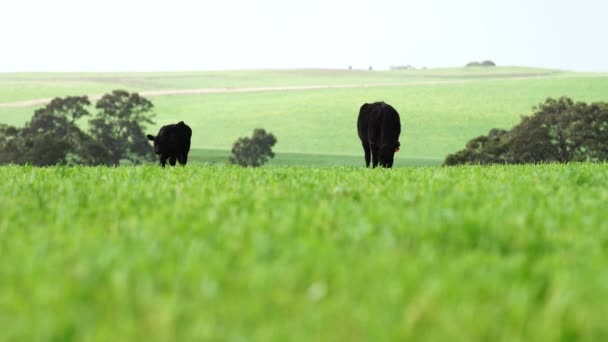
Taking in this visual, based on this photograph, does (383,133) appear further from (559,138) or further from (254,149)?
(254,149)

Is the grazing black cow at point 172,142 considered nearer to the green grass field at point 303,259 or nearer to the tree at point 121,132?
the green grass field at point 303,259

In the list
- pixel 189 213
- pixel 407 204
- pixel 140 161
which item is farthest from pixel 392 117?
pixel 140 161

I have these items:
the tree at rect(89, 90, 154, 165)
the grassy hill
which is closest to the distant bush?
the grassy hill

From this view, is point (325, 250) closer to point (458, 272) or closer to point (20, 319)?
point (458, 272)

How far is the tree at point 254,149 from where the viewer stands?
3169 inches

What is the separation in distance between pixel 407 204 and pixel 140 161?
71.2 m

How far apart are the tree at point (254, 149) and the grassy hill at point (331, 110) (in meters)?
2.59

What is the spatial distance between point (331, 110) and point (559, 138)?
152ft

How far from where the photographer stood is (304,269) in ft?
18.2

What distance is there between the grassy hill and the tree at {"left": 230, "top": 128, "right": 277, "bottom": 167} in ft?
8.50

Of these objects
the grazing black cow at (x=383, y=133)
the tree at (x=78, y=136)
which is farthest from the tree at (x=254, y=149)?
the grazing black cow at (x=383, y=133)

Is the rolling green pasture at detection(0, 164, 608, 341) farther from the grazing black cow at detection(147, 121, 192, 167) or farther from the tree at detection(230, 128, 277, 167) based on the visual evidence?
the tree at detection(230, 128, 277, 167)

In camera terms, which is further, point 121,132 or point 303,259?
point 121,132

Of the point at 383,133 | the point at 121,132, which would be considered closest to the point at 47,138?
the point at 121,132
